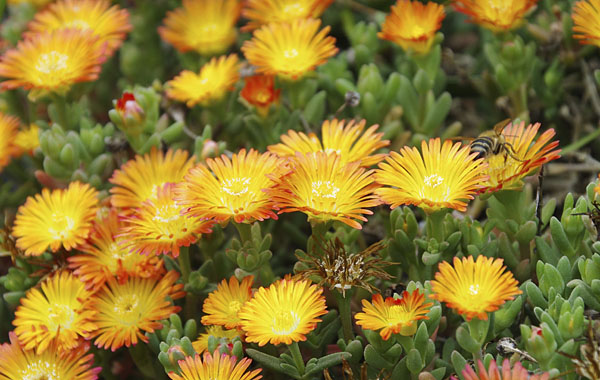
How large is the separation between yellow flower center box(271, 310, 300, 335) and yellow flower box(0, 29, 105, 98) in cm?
75

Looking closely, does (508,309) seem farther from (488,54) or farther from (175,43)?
(175,43)

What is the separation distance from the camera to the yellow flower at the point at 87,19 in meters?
1.73

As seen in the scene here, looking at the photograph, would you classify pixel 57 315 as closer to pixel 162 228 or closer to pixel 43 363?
pixel 43 363

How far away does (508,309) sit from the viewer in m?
1.11

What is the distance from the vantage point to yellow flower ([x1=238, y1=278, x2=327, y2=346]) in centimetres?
106

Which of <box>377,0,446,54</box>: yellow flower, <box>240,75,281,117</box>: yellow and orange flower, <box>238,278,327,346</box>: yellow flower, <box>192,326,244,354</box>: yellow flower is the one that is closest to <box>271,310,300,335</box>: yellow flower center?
<box>238,278,327,346</box>: yellow flower

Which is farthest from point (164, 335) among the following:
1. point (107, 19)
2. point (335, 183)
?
point (107, 19)

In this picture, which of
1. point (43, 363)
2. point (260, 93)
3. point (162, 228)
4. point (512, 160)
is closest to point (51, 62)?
point (260, 93)

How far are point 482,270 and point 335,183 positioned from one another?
0.29 metres

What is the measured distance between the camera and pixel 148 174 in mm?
1426

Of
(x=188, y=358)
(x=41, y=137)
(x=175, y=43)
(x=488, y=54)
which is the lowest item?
(x=188, y=358)

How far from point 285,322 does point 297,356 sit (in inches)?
3.2

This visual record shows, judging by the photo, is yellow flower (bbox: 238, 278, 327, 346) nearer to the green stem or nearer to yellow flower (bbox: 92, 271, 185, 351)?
the green stem

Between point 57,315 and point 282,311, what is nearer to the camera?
point 282,311
